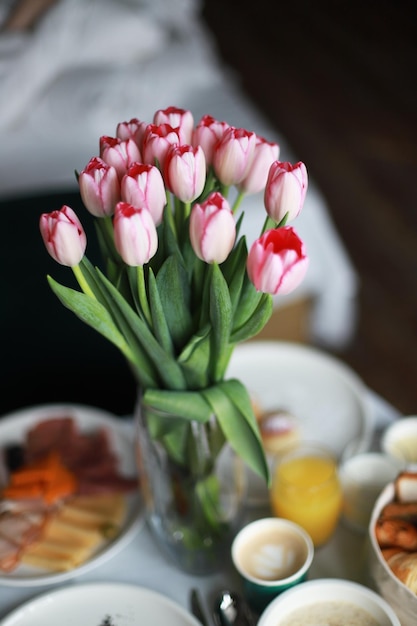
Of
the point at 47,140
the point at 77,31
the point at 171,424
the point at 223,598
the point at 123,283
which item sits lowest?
the point at 223,598

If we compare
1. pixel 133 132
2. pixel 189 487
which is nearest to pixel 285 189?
pixel 133 132

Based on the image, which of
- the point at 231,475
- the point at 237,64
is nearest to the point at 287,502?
the point at 231,475

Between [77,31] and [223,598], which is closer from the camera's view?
[223,598]

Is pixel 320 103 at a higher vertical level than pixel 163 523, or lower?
higher

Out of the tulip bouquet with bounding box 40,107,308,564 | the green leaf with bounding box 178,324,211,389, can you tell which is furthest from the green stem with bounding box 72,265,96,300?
the green leaf with bounding box 178,324,211,389

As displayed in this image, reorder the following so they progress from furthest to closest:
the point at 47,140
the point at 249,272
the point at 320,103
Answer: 1. the point at 320,103
2. the point at 47,140
3. the point at 249,272

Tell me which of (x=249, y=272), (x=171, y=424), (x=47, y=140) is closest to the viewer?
(x=249, y=272)

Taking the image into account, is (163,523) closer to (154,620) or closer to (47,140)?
(154,620)
